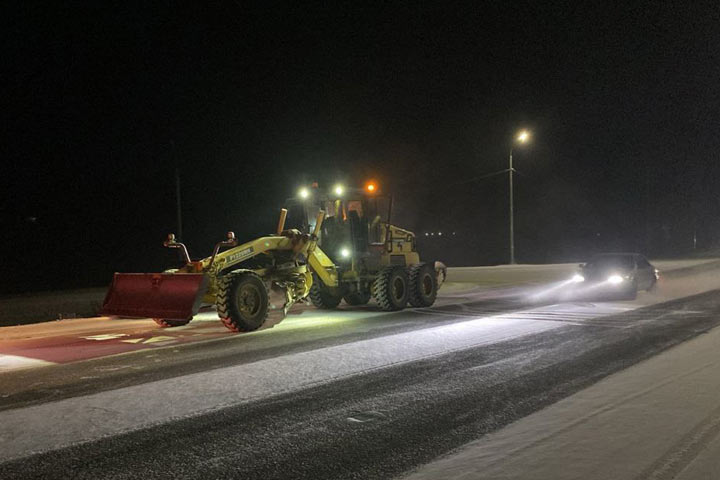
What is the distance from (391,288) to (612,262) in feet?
28.9

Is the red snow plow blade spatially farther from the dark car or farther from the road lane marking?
the dark car

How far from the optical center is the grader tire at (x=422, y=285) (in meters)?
16.8

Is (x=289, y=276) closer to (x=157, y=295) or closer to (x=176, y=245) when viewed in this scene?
(x=176, y=245)

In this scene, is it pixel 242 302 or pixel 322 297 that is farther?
pixel 322 297

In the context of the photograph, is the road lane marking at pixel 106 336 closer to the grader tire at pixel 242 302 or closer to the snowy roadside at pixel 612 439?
the grader tire at pixel 242 302

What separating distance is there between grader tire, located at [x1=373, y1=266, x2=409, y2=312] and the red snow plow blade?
5.36 m

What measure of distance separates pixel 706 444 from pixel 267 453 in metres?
3.86

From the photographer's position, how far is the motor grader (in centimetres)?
1252

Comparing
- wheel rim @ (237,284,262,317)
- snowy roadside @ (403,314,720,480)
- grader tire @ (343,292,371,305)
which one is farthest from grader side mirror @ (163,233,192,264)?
snowy roadside @ (403,314,720,480)

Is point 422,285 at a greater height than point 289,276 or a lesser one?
lesser

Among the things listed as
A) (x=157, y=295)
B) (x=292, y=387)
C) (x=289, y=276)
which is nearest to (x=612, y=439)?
(x=292, y=387)

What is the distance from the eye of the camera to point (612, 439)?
545 centimetres

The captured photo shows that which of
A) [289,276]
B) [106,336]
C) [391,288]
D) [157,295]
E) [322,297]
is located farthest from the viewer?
[322,297]

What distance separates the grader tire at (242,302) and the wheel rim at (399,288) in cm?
435
